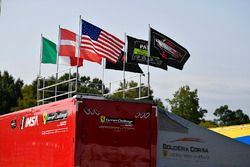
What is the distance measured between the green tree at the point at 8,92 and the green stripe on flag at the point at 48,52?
42.4 metres

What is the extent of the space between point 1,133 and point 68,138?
5014 mm

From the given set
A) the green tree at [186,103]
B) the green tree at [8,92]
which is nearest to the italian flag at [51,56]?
the green tree at [186,103]

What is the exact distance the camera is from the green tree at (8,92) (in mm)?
60612

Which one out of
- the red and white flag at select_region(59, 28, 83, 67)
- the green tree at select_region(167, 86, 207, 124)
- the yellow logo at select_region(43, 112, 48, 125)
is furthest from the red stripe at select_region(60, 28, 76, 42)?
the green tree at select_region(167, 86, 207, 124)

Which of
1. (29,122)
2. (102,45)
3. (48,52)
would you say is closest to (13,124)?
(29,122)

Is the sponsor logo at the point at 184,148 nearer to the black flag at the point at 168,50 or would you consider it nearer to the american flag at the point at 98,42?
the black flag at the point at 168,50

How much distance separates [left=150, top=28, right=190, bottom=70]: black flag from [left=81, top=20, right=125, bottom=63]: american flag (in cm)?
120

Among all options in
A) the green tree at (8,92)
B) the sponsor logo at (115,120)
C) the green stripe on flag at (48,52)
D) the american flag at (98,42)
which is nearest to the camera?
the sponsor logo at (115,120)

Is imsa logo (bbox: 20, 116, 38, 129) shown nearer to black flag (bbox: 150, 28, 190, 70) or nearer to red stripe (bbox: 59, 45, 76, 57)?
red stripe (bbox: 59, 45, 76, 57)

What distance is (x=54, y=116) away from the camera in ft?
36.4

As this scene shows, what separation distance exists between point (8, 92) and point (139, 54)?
51.5 meters

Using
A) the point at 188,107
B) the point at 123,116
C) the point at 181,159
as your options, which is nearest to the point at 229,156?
the point at 181,159

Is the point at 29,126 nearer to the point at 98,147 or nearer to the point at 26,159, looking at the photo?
the point at 26,159

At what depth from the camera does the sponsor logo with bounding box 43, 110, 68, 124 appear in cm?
1066
